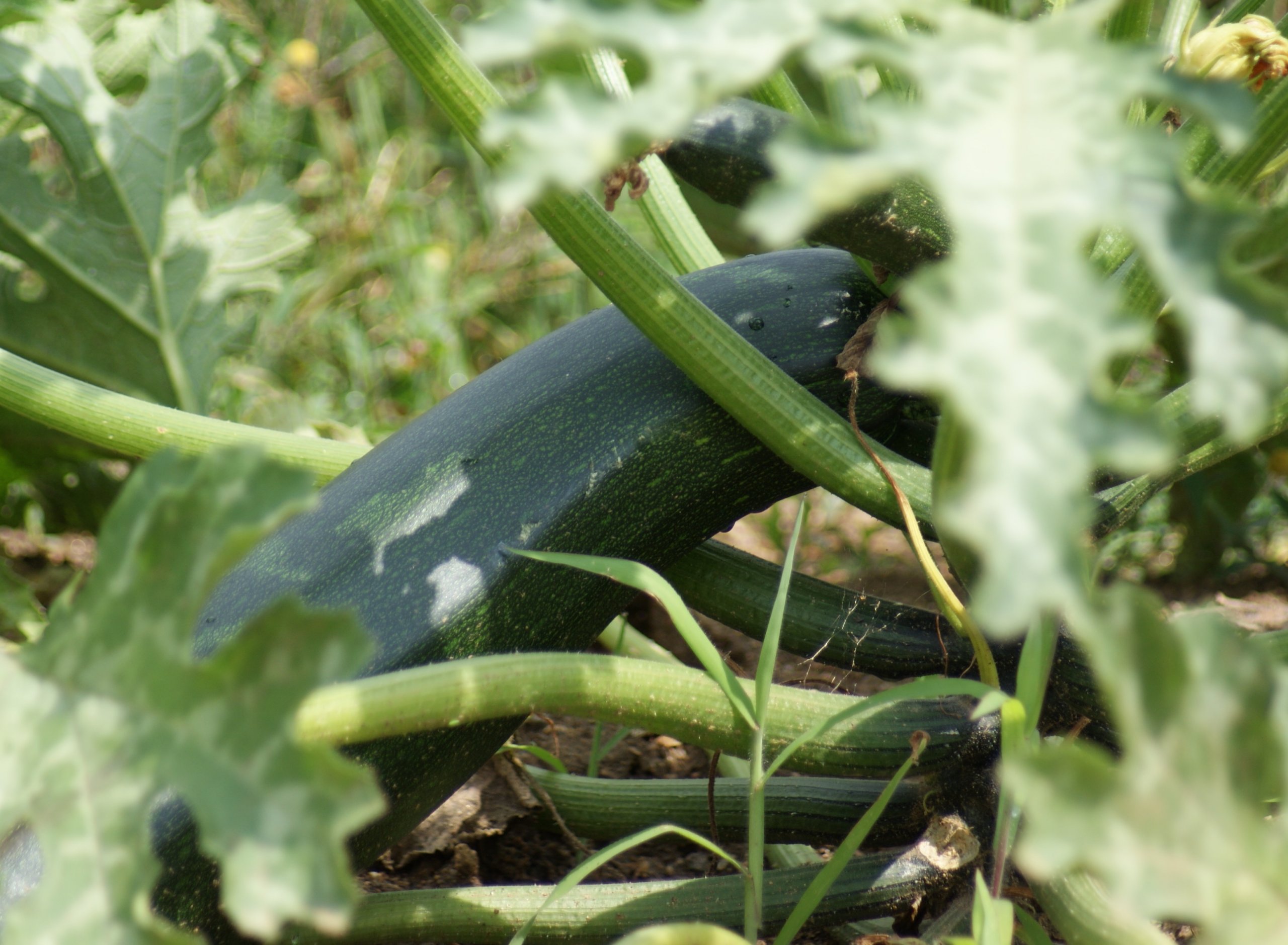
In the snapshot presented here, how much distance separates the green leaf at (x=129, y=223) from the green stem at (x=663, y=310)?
0.86 m

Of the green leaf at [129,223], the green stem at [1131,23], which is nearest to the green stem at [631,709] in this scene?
the green stem at [1131,23]

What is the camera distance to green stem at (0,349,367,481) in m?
1.39

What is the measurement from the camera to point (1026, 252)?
1.79 ft

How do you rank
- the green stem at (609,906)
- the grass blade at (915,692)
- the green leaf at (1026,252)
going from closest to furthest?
the green leaf at (1026,252) → the grass blade at (915,692) → the green stem at (609,906)

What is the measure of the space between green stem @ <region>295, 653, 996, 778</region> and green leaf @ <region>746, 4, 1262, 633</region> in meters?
0.37

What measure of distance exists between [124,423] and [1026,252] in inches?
48.5

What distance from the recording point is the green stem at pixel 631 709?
32.5 inches

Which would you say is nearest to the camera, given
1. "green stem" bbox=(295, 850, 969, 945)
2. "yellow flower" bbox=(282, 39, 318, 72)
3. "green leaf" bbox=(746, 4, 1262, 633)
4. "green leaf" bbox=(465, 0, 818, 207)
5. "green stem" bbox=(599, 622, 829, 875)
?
"green leaf" bbox=(746, 4, 1262, 633)

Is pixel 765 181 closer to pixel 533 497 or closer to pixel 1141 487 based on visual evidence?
pixel 533 497

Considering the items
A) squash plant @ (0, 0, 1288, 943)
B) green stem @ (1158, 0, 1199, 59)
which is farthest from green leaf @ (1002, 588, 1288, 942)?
green stem @ (1158, 0, 1199, 59)

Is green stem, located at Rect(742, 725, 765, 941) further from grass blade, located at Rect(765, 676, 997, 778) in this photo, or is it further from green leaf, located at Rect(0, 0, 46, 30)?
green leaf, located at Rect(0, 0, 46, 30)

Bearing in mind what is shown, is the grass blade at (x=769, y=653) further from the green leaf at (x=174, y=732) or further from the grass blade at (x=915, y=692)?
the green leaf at (x=174, y=732)

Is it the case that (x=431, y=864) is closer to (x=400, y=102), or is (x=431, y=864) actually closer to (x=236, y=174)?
(x=236, y=174)

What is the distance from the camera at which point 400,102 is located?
4.27m
